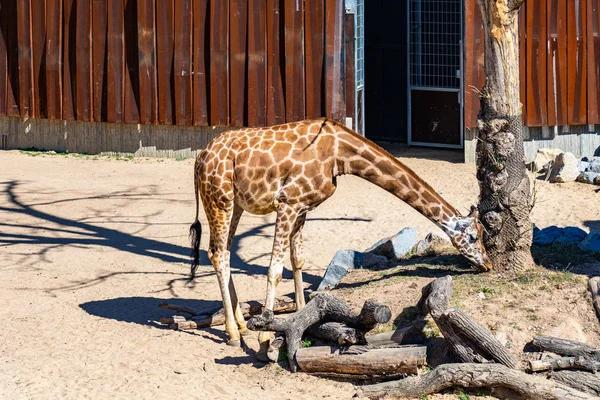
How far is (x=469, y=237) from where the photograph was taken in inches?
392

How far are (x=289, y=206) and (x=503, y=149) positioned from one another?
6.88 ft

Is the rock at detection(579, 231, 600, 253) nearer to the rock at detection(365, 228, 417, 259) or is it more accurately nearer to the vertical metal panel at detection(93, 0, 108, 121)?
the rock at detection(365, 228, 417, 259)

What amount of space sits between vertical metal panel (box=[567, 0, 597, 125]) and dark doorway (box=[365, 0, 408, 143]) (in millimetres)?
2964

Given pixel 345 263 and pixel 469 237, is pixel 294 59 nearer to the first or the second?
pixel 345 263

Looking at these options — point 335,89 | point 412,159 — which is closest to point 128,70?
point 335,89

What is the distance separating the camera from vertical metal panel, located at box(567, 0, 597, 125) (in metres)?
16.4

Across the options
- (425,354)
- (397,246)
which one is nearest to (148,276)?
(397,246)

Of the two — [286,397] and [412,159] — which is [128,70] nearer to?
[412,159]

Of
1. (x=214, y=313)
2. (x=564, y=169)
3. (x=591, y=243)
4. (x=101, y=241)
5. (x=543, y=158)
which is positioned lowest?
(x=214, y=313)

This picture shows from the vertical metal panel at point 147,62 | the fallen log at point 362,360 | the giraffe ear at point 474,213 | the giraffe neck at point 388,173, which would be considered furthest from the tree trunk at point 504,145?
the vertical metal panel at point 147,62

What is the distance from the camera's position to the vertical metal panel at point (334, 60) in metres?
16.3

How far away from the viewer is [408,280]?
10.3 meters

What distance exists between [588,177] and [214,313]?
7248 mm

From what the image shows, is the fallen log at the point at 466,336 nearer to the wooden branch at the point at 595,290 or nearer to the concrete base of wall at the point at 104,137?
the wooden branch at the point at 595,290
